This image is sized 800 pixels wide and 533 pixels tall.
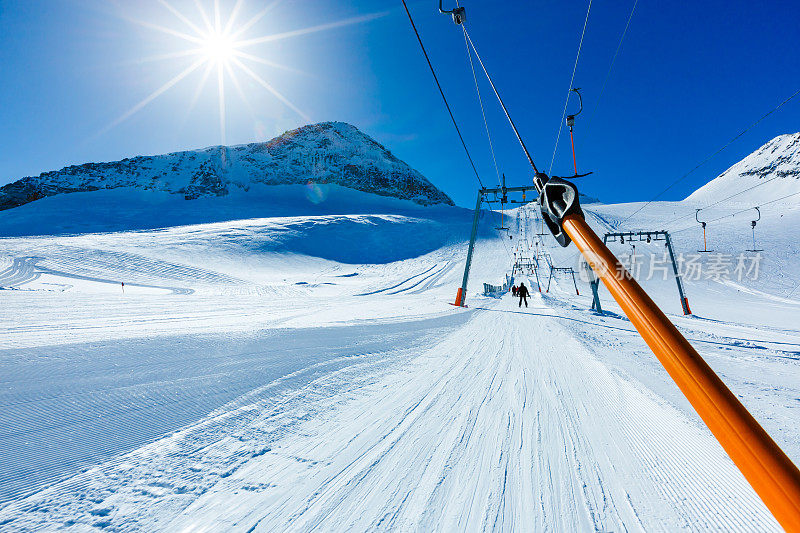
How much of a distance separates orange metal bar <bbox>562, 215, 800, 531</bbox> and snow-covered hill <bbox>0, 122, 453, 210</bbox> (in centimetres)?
12159

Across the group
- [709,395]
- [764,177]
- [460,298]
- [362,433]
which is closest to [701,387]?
[709,395]

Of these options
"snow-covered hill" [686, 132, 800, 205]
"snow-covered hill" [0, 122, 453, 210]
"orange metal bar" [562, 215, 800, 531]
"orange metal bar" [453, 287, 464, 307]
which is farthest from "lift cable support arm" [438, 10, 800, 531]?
"snow-covered hill" [686, 132, 800, 205]

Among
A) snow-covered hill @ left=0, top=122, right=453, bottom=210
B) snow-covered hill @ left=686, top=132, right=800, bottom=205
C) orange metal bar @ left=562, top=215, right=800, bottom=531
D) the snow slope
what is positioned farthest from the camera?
snow-covered hill @ left=686, top=132, right=800, bottom=205

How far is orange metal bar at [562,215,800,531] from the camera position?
33.5 inches

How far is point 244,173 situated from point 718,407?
160 meters

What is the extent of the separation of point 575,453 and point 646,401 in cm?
144

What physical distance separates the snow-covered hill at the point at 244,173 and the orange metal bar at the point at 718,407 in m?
122

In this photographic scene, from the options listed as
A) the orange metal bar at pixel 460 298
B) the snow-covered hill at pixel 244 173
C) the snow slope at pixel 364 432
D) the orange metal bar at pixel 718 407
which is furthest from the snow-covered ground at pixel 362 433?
the snow-covered hill at pixel 244 173

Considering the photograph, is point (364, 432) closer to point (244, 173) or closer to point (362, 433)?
point (362, 433)

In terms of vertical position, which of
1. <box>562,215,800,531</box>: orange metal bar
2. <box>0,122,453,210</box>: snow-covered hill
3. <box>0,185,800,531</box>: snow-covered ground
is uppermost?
<box>0,122,453,210</box>: snow-covered hill

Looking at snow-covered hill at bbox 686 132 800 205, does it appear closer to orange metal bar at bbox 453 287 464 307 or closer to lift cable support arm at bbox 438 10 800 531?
orange metal bar at bbox 453 287 464 307

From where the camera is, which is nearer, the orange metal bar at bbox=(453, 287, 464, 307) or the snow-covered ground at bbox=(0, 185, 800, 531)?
the snow-covered ground at bbox=(0, 185, 800, 531)

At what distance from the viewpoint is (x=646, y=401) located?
3139 millimetres

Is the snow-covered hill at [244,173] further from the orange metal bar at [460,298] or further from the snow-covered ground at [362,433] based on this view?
the snow-covered ground at [362,433]
